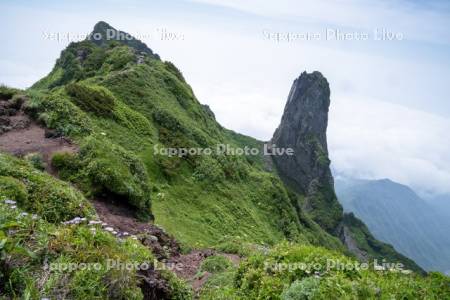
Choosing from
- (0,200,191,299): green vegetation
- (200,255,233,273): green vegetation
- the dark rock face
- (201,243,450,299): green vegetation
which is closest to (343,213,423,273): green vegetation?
the dark rock face

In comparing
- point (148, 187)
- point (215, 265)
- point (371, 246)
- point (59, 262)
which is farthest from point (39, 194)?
point (371, 246)

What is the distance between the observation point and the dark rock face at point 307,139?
461 ft

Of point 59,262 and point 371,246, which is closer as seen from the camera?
point 59,262

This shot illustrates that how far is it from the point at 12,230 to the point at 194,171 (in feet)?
81.1

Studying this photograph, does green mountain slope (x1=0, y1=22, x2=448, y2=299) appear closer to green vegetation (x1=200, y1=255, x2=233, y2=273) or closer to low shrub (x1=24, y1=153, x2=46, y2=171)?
low shrub (x1=24, y1=153, x2=46, y2=171)

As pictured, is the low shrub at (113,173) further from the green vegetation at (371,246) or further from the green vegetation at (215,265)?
the green vegetation at (371,246)

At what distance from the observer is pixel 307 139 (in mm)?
147250

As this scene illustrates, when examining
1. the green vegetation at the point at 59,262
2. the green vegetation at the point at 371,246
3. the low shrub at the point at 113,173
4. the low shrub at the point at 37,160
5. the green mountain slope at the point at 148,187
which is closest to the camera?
the green vegetation at the point at 59,262

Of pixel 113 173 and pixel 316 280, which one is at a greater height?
pixel 113 173

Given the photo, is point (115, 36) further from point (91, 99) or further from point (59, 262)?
point (59, 262)

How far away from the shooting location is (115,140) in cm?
2770

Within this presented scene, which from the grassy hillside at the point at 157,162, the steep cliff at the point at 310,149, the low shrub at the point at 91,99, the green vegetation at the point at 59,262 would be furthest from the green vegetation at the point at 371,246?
the green vegetation at the point at 59,262

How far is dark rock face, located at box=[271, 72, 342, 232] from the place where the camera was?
140500 mm

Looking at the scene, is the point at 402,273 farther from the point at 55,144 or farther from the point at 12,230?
the point at 55,144
